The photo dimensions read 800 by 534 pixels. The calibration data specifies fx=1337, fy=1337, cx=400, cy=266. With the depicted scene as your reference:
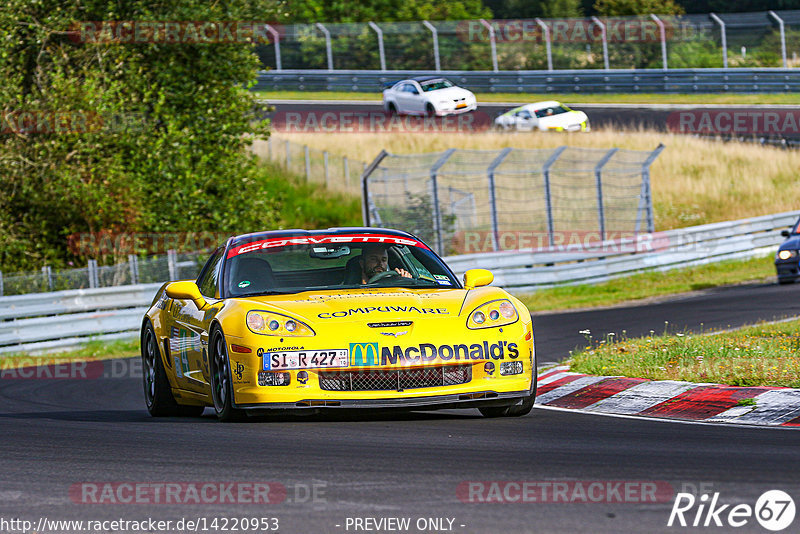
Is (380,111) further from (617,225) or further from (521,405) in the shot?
(521,405)

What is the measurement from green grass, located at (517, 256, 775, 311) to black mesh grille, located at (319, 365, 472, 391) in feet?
48.3

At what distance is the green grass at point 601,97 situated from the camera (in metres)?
45.5

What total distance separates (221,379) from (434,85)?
38668 millimetres

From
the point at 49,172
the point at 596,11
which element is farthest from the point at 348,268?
the point at 596,11

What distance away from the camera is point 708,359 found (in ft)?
32.6

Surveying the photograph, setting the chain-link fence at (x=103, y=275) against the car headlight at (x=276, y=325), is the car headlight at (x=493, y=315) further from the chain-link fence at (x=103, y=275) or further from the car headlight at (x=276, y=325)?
the chain-link fence at (x=103, y=275)

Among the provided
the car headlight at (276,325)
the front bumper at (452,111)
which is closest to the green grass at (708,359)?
the car headlight at (276,325)

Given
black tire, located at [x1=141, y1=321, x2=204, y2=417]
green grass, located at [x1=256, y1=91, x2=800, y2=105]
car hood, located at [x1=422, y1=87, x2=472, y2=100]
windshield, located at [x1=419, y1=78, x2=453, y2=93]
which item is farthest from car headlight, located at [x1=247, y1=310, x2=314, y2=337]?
green grass, located at [x1=256, y1=91, x2=800, y2=105]

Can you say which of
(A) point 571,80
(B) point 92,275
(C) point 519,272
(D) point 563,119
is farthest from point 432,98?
(B) point 92,275

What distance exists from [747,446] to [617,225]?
79.2 ft

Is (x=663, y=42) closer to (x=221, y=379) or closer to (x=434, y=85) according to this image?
(x=434, y=85)

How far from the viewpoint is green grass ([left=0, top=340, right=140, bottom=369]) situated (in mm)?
18938

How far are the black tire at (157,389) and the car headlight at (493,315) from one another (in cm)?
265

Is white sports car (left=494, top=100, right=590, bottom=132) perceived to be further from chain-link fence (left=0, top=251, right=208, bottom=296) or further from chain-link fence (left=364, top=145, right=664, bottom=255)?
chain-link fence (left=0, top=251, right=208, bottom=296)
